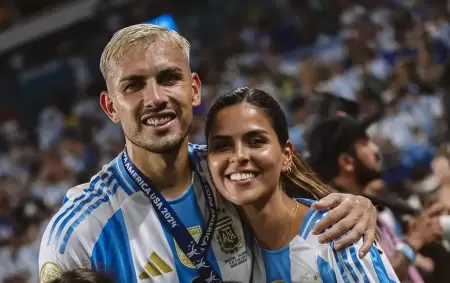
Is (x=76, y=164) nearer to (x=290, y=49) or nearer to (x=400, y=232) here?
(x=290, y=49)

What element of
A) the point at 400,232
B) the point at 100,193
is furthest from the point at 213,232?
the point at 400,232

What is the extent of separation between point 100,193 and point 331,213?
0.76 m

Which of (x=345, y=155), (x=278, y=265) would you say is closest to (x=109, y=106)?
(x=278, y=265)

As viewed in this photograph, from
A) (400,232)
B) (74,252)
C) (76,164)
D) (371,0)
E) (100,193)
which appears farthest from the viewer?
(76,164)

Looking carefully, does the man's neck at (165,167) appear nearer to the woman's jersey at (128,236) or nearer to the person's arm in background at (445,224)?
the woman's jersey at (128,236)

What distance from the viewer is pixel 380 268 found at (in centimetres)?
243

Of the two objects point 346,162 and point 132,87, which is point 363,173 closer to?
point 346,162

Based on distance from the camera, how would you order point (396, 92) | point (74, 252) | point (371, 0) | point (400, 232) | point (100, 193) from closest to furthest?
point (74, 252) < point (100, 193) < point (400, 232) < point (396, 92) < point (371, 0)

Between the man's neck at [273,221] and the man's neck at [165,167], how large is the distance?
245 mm

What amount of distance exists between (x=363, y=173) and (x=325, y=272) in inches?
56.9

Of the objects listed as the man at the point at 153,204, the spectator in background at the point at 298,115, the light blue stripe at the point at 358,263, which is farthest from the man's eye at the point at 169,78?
the spectator in background at the point at 298,115

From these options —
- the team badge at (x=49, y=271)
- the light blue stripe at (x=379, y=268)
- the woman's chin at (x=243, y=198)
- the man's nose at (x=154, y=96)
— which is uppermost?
the man's nose at (x=154, y=96)

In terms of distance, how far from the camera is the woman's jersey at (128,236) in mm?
2412

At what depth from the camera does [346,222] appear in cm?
250
